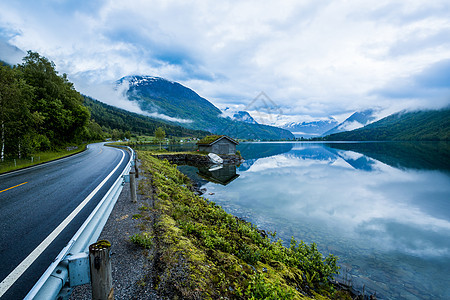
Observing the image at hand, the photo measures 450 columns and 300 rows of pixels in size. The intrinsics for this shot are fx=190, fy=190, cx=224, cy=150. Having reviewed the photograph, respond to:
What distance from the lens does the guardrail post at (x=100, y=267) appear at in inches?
98.0

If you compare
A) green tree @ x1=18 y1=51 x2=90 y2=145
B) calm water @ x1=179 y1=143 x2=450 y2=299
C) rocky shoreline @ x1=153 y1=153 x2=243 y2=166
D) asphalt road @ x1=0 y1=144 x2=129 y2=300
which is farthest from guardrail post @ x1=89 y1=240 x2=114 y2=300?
rocky shoreline @ x1=153 y1=153 x2=243 y2=166

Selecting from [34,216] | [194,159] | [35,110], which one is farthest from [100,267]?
[194,159]

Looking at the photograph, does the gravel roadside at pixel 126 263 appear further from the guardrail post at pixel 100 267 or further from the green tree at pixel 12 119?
the green tree at pixel 12 119

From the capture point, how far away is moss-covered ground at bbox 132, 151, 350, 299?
4.43 m

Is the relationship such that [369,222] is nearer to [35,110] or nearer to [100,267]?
[100,267]

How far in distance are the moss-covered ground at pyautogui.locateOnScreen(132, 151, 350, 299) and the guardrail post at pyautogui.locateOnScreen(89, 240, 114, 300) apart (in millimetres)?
1734

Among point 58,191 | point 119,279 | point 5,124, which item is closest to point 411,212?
point 119,279

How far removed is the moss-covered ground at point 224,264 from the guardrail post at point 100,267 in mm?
1734

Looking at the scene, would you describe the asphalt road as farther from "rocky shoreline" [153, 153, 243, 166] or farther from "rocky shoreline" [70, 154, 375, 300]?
"rocky shoreline" [153, 153, 243, 166]

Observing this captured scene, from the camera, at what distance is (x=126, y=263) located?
4562 mm

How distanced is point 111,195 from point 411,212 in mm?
23270

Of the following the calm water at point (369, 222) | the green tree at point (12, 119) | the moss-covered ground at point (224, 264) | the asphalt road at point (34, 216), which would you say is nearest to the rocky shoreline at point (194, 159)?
the calm water at point (369, 222)

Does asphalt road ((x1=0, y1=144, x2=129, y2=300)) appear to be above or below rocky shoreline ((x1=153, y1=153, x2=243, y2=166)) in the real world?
above

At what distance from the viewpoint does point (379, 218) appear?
15539mm
